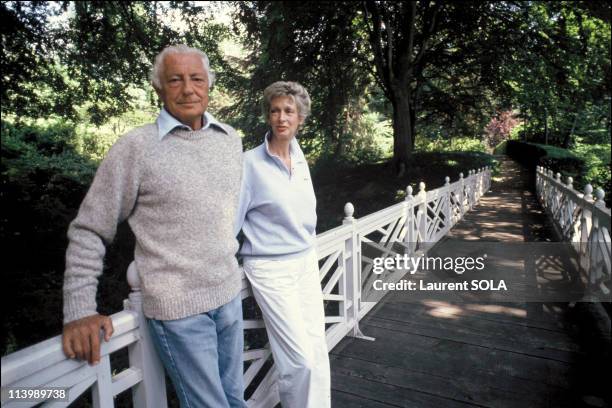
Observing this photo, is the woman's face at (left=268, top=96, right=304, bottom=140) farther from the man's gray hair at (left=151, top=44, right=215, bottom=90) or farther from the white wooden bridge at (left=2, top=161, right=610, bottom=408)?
the white wooden bridge at (left=2, top=161, right=610, bottom=408)

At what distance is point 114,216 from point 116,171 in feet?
0.53

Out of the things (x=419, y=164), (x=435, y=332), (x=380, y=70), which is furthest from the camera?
(x=419, y=164)

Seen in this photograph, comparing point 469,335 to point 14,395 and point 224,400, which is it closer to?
point 224,400

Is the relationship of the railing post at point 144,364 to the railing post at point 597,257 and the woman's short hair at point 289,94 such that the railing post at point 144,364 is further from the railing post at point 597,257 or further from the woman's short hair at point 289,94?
the railing post at point 597,257

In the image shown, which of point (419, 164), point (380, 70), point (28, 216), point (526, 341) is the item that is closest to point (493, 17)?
point (380, 70)

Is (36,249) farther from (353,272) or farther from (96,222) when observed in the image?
(96,222)

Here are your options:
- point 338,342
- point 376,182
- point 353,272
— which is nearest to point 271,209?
point 353,272

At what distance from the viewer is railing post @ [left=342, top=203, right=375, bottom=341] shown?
394 cm

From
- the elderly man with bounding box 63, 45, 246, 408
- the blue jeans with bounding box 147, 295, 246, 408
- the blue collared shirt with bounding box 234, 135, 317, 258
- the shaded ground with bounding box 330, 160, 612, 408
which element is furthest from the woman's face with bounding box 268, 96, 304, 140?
the shaded ground with bounding box 330, 160, 612, 408

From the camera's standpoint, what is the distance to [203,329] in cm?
162

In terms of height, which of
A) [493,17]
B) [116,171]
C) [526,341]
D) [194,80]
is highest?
[493,17]

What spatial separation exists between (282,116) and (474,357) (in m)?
2.79

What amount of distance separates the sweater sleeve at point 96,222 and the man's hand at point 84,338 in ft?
0.09

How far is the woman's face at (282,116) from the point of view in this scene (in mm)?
2301
